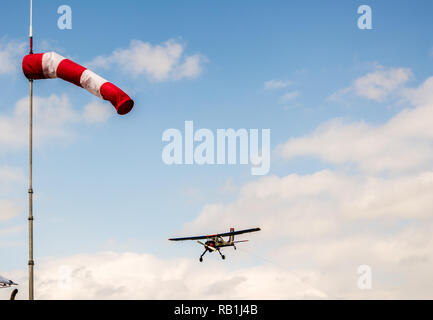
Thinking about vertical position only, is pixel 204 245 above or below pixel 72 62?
below

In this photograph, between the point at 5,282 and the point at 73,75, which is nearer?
the point at 73,75

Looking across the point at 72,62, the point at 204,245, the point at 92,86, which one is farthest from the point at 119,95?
the point at 204,245

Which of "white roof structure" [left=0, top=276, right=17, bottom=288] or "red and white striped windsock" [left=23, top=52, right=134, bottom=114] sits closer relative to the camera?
"red and white striped windsock" [left=23, top=52, right=134, bottom=114]

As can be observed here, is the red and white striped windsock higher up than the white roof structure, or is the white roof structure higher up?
the red and white striped windsock

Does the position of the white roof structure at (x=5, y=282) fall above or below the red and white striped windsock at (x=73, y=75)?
below

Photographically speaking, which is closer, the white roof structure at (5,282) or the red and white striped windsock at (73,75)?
the red and white striped windsock at (73,75)
